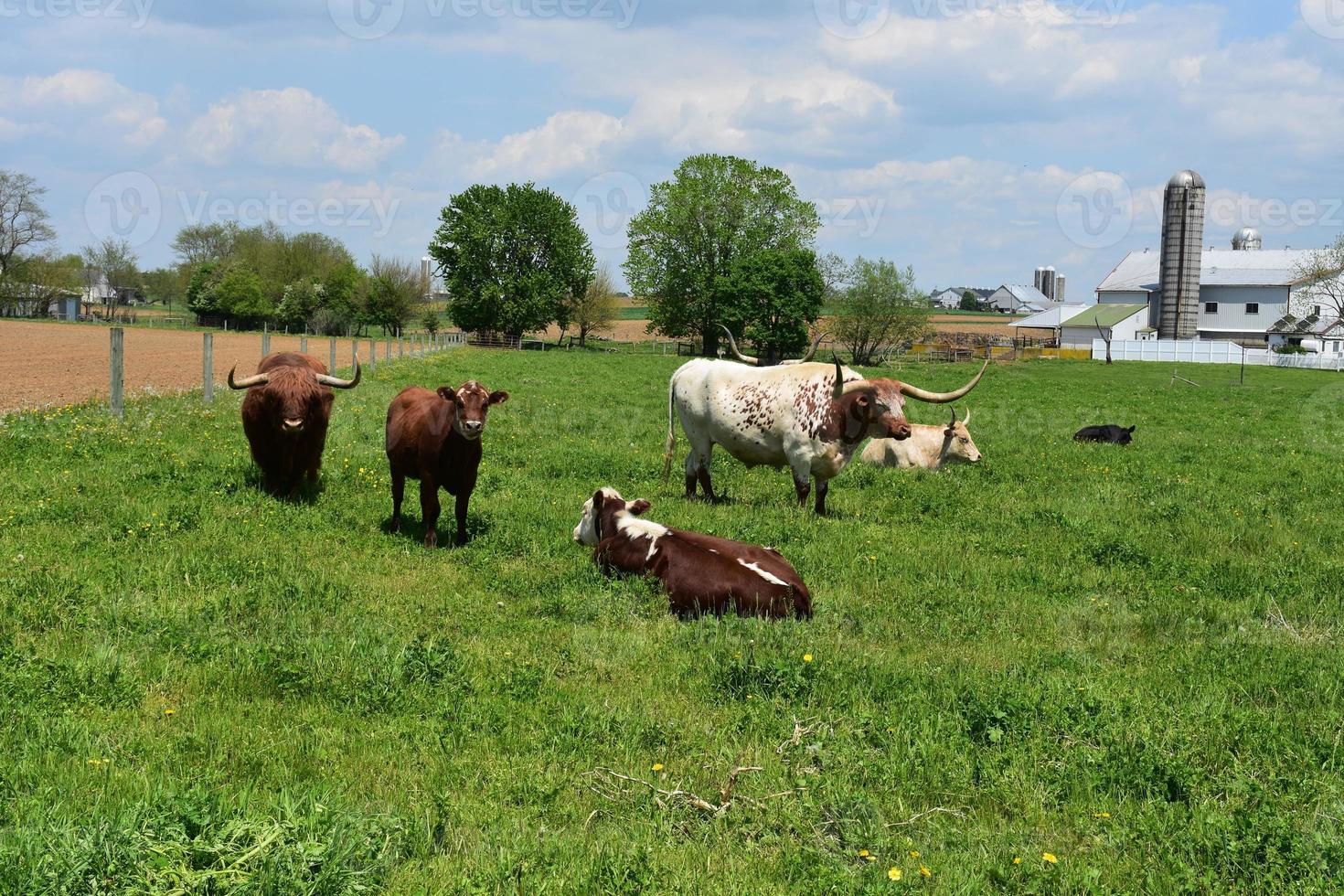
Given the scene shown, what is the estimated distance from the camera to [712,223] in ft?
256

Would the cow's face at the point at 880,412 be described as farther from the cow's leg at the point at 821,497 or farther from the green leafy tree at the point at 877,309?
the green leafy tree at the point at 877,309

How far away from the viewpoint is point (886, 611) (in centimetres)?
753

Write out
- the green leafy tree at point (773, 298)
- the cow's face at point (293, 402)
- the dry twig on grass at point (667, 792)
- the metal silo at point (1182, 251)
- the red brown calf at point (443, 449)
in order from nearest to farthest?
the dry twig on grass at point (667, 792) < the red brown calf at point (443, 449) < the cow's face at point (293, 402) < the green leafy tree at point (773, 298) < the metal silo at point (1182, 251)

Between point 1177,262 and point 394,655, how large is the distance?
326 ft

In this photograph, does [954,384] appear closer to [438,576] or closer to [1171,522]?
[1171,522]

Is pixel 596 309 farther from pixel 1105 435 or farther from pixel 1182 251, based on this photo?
pixel 1105 435

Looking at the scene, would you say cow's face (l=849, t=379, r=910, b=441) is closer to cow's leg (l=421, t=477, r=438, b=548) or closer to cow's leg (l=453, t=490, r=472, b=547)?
cow's leg (l=453, t=490, r=472, b=547)

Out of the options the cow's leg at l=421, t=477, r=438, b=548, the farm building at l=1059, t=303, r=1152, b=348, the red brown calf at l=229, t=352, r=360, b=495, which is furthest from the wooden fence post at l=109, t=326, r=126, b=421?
the farm building at l=1059, t=303, r=1152, b=348

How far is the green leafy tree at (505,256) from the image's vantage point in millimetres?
80188

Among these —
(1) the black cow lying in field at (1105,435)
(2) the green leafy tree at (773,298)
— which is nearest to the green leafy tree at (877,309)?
(2) the green leafy tree at (773,298)

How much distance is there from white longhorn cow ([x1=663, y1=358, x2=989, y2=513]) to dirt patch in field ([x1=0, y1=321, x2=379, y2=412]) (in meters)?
11.9

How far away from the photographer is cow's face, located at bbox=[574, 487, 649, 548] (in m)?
8.70

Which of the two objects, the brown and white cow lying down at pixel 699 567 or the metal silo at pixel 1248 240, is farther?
the metal silo at pixel 1248 240

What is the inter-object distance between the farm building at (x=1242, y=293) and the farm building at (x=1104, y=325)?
5.70 ft
